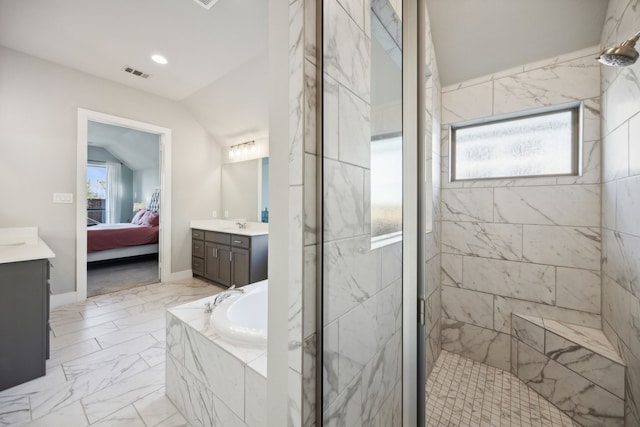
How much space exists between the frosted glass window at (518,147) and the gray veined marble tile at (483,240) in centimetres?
42

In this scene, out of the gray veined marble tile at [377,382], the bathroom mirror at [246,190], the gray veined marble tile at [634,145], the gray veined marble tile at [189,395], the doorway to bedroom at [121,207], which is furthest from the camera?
the doorway to bedroom at [121,207]

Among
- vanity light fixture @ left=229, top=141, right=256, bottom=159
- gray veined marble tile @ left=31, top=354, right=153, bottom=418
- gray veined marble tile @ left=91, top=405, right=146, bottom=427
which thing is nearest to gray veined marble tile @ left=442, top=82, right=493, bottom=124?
vanity light fixture @ left=229, top=141, right=256, bottom=159

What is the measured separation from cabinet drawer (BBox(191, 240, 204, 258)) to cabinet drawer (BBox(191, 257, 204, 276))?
0.26ft

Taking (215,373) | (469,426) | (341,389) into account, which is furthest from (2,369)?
(469,426)

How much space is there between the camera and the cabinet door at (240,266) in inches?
129

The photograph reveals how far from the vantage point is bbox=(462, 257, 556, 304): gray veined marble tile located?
1.90 metres

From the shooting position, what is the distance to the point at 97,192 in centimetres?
729

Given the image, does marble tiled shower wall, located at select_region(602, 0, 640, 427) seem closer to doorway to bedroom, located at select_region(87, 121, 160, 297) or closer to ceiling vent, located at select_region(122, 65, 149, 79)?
ceiling vent, located at select_region(122, 65, 149, 79)

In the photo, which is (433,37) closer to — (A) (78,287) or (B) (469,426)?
(B) (469,426)

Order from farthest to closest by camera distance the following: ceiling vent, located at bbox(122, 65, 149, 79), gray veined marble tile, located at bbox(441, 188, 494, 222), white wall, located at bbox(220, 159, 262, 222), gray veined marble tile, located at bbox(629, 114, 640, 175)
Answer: white wall, located at bbox(220, 159, 262, 222)
ceiling vent, located at bbox(122, 65, 149, 79)
gray veined marble tile, located at bbox(441, 188, 494, 222)
gray veined marble tile, located at bbox(629, 114, 640, 175)

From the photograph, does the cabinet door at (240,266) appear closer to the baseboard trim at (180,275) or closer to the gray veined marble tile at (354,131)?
the baseboard trim at (180,275)

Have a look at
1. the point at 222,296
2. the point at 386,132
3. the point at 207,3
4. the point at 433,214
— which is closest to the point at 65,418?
the point at 222,296

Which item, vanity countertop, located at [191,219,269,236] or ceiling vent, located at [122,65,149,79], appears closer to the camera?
ceiling vent, located at [122,65,149,79]

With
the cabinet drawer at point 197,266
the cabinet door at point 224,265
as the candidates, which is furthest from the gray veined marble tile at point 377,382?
the cabinet drawer at point 197,266
